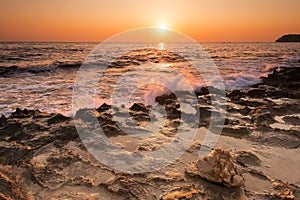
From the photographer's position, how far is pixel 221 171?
2.36 m

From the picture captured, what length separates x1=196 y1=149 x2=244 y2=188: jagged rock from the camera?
7.72 feet

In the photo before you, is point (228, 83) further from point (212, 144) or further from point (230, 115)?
point (212, 144)

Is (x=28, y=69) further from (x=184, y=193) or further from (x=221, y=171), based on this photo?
(x=221, y=171)

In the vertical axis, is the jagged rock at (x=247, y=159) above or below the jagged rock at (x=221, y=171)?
below

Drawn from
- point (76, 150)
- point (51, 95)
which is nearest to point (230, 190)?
point (76, 150)

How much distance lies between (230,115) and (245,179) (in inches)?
98.9

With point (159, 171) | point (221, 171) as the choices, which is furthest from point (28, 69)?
point (221, 171)

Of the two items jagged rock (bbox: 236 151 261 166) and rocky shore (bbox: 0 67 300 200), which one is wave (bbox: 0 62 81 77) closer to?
rocky shore (bbox: 0 67 300 200)

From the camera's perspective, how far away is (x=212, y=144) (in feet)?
11.7

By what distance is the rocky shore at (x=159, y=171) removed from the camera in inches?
93.1

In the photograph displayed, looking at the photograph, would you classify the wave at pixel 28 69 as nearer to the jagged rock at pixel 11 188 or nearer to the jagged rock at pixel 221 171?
the jagged rock at pixel 11 188

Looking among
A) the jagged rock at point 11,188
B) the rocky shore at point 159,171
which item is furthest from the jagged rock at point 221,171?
the jagged rock at point 11,188

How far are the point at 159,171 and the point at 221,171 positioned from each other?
79cm

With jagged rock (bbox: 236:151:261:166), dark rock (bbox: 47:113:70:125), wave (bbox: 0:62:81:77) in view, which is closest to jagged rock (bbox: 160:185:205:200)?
jagged rock (bbox: 236:151:261:166)
